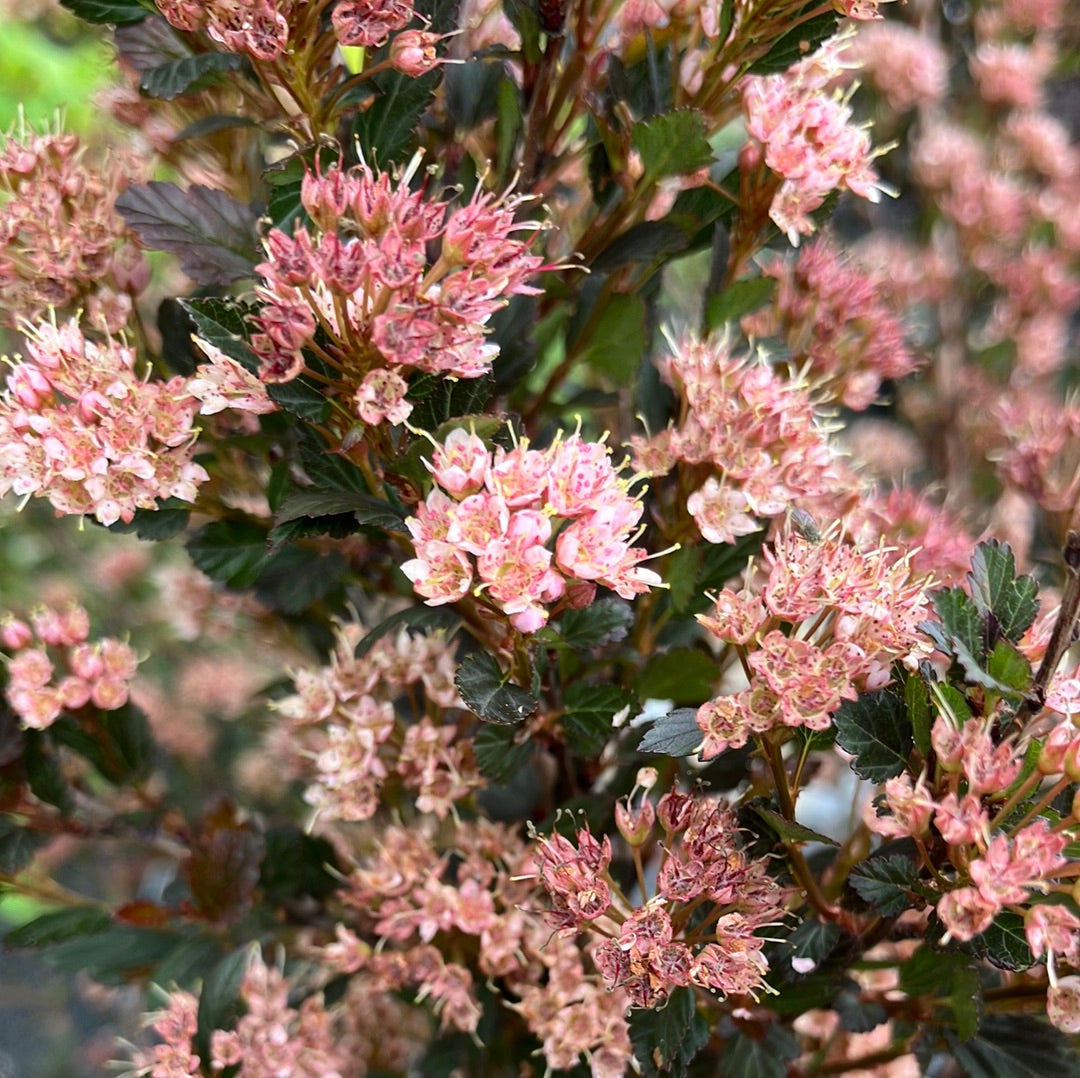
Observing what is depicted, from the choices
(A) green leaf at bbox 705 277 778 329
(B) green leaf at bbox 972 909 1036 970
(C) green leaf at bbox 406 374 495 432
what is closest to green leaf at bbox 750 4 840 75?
(A) green leaf at bbox 705 277 778 329

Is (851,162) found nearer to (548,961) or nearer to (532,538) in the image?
(532,538)

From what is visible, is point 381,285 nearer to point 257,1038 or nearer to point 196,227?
point 196,227

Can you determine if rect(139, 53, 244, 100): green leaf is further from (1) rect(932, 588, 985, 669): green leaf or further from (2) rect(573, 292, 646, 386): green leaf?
(1) rect(932, 588, 985, 669): green leaf

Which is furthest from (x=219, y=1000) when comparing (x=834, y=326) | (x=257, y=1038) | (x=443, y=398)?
(x=834, y=326)

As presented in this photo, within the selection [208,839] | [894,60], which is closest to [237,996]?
[208,839]

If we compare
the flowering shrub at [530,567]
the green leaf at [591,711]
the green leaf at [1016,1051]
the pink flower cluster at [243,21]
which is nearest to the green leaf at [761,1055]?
the flowering shrub at [530,567]

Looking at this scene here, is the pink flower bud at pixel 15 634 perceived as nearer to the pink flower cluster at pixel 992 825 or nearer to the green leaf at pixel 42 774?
the green leaf at pixel 42 774

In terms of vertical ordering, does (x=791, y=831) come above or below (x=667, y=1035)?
above
